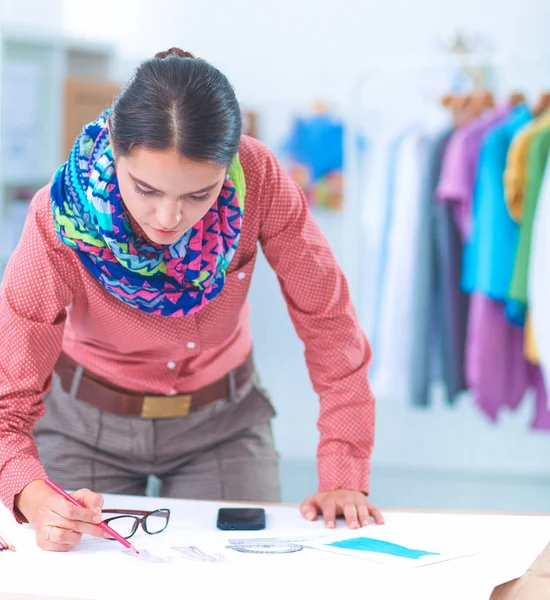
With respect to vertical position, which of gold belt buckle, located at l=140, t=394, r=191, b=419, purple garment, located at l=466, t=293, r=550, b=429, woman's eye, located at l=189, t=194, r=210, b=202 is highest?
woman's eye, located at l=189, t=194, r=210, b=202

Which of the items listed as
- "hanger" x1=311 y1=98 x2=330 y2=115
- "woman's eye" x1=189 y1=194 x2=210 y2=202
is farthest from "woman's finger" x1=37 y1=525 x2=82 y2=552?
"hanger" x1=311 y1=98 x2=330 y2=115

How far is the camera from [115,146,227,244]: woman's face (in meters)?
1.02

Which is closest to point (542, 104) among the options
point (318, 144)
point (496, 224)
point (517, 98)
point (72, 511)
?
point (517, 98)

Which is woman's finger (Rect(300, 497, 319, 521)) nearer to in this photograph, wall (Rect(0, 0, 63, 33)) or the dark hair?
the dark hair

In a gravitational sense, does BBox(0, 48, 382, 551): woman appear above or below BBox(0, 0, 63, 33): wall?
below

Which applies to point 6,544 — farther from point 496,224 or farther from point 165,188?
point 496,224

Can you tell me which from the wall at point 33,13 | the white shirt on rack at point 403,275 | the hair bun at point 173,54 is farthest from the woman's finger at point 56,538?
the wall at point 33,13

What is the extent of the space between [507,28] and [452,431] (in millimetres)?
1654

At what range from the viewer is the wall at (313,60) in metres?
3.37

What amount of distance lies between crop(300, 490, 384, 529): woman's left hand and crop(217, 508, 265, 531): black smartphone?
75 mm

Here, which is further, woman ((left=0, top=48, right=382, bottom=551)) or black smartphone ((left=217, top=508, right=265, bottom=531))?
black smartphone ((left=217, top=508, right=265, bottom=531))

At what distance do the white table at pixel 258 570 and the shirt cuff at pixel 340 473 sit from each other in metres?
0.11

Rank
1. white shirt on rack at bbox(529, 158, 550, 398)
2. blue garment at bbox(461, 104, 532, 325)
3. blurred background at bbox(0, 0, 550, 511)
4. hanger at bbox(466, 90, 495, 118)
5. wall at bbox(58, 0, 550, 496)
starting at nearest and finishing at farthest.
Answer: white shirt on rack at bbox(529, 158, 550, 398), blue garment at bbox(461, 104, 532, 325), blurred background at bbox(0, 0, 550, 511), hanger at bbox(466, 90, 495, 118), wall at bbox(58, 0, 550, 496)

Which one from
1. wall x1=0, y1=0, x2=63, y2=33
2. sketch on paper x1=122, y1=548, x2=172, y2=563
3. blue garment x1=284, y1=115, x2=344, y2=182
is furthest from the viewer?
wall x1=0, y1=0, x2=63, y2=33
